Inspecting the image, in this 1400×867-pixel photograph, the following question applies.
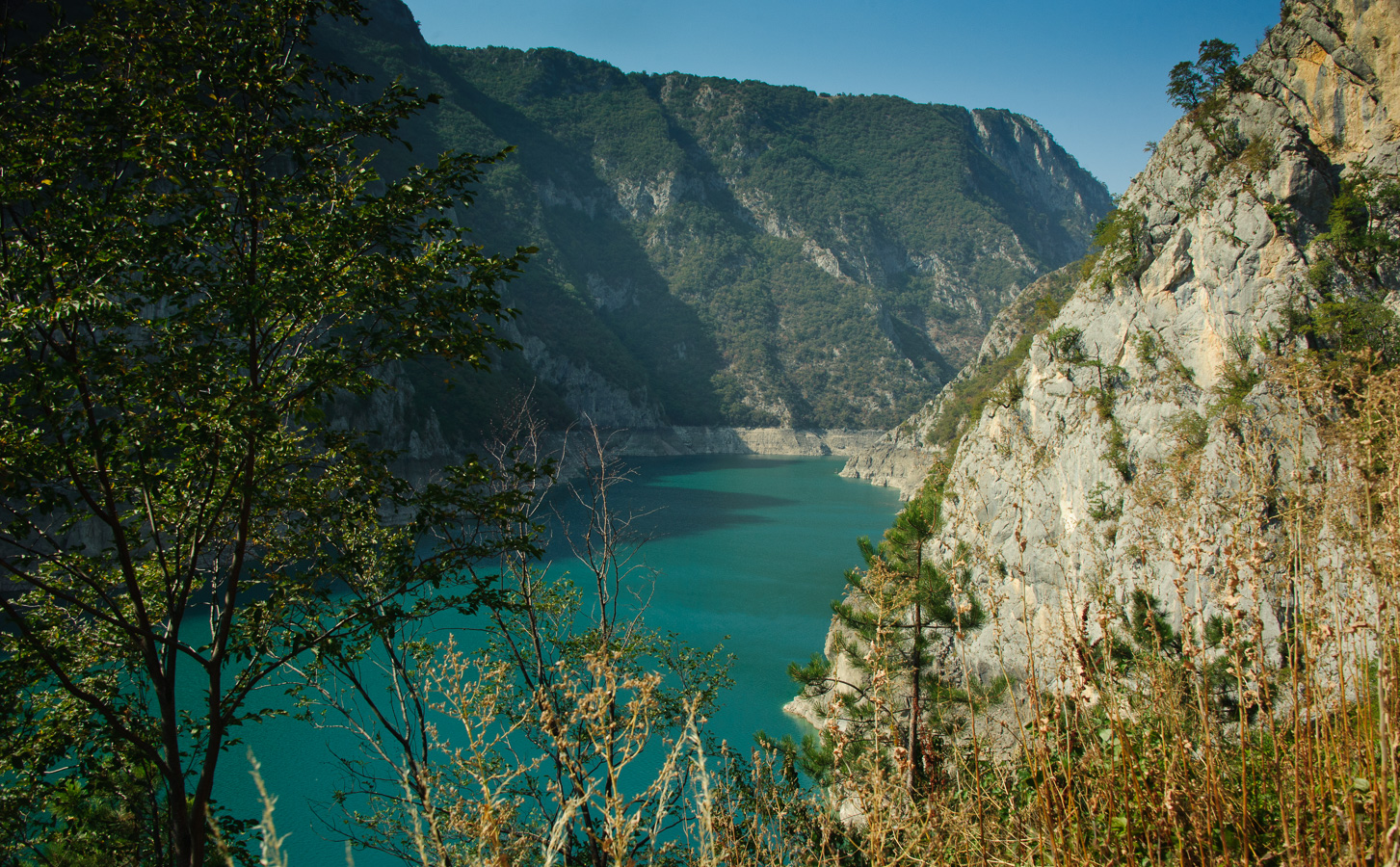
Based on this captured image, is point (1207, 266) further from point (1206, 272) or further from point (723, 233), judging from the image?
point (723, 233)

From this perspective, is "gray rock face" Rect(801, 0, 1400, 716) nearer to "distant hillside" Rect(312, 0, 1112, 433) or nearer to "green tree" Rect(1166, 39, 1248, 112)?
"green tree" Rect(1166, 39, 1248, 112)

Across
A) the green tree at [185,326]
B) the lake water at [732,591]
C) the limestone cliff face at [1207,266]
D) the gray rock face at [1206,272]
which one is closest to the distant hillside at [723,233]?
the lake water at [732,591]

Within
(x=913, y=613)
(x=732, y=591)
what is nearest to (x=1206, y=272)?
(x=913, y=613)

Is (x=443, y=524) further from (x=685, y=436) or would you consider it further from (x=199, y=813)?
(x=685, y=436)

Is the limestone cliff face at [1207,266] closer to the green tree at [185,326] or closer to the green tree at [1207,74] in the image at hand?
the green tree at [1207,74]

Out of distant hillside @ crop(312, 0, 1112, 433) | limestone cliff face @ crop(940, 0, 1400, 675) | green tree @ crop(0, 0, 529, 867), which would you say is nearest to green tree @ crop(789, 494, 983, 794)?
limestone cliff face @ crop(940, 0, 1400, 675)

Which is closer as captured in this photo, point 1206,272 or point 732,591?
point 1206,272
